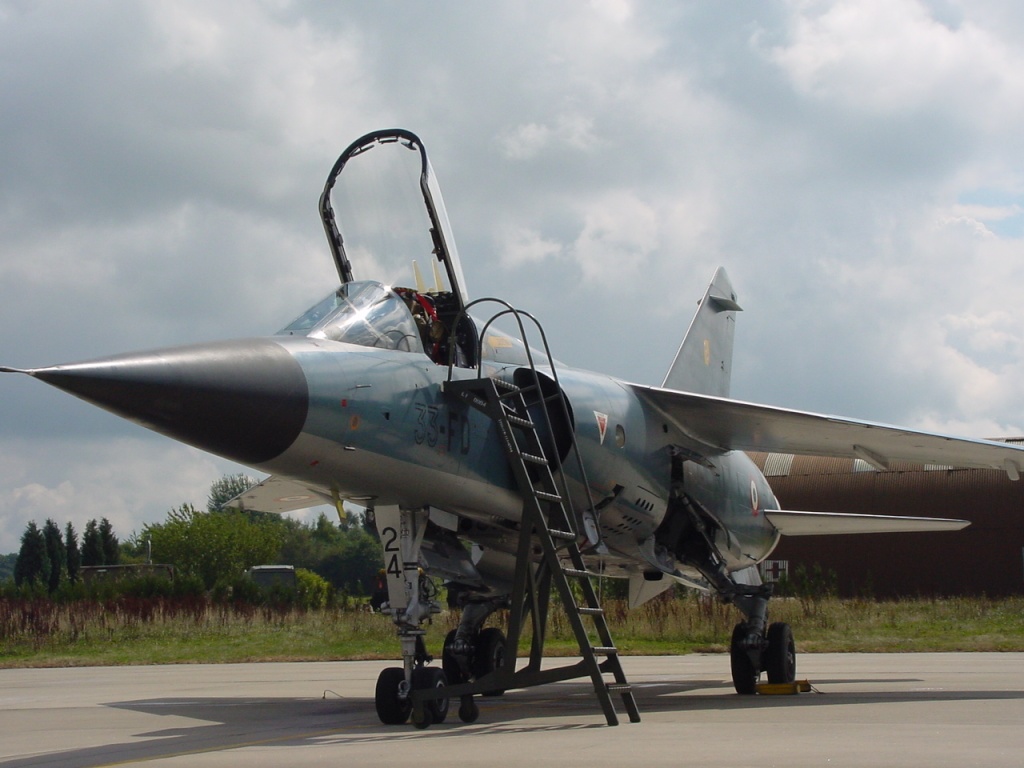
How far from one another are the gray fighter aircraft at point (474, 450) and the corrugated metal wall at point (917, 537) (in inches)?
718

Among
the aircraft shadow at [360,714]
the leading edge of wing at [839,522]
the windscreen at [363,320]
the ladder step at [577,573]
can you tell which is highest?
the windscreen at [363,320]

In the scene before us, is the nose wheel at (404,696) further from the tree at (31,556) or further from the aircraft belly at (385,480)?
the tree at (31,556)

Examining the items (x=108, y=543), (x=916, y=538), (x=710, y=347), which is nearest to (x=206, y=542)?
(x=108, y=543)

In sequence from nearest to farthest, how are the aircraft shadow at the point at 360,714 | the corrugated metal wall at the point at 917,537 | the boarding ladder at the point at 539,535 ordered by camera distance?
the aircraft shadow at the point at 360,714 → the boarding ladder at the point at 539,535 → the corrugated metal wall at the point at 917,537

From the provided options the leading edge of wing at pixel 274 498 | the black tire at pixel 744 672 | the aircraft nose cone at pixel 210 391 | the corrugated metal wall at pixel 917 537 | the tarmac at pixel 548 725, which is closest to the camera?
the tarmac at pixel 548 725

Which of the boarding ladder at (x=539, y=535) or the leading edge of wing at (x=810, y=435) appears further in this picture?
the leading edge of wing at (x=810, y=435)

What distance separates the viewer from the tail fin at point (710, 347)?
47.7 ft

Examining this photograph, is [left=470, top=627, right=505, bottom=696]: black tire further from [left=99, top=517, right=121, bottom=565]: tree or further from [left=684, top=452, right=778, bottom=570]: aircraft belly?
[left=99, top=517, right=121, bottom=565]: tree

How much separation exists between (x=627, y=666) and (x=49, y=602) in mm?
13284

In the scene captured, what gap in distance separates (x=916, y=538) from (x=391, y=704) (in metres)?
25.5

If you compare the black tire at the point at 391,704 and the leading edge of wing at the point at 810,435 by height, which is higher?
the leading edge of wing at the point at 810,435

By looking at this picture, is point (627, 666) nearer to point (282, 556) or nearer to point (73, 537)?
point (73, 537)

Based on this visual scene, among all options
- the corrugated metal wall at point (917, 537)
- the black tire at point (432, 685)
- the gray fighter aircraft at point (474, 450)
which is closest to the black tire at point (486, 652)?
the gray fighter aircraft at point (474, 450)

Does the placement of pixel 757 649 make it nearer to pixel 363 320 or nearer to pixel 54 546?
pixel 363 320
